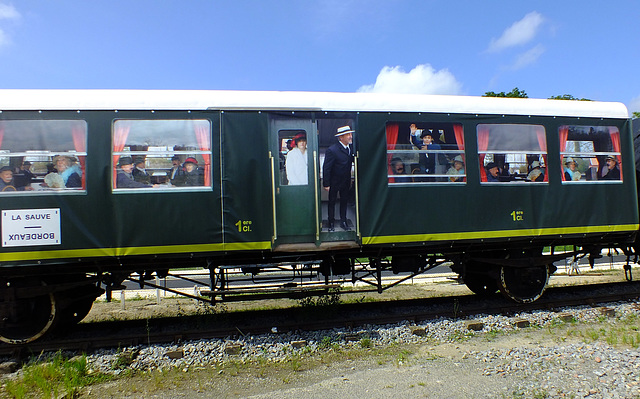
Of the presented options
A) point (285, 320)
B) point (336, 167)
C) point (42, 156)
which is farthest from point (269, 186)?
point (42, 156)

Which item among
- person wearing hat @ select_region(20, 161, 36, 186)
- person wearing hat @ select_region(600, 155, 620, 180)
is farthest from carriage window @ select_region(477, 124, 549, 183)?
person wearing hat @ select_region(20, 161, 36, 186)

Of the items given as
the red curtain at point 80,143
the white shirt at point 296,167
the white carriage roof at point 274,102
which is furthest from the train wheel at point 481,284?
the red curtain at point 80,143

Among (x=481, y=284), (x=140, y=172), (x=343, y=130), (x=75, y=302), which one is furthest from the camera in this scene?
(x=481, y=284)

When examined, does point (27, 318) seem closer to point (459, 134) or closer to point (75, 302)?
point (75, 302)

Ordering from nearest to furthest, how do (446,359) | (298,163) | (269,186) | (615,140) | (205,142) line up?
1. (446,359)
2. (205,142)
3. (269,186)
4. (298,163)
5. (615,140)

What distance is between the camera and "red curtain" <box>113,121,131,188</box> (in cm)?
586

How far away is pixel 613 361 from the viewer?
15.6 ft

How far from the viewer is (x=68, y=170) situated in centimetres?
580

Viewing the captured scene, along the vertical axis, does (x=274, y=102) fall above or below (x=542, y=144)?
above

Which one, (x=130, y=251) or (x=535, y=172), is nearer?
(x=130, y=251)

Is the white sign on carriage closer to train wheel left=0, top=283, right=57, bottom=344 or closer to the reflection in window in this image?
train wheel left=0, top=283, right=57, bottom=344

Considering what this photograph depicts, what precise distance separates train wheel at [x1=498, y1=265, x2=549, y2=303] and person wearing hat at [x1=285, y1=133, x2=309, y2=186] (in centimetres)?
431

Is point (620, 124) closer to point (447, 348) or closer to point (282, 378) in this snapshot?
point (447, 348)

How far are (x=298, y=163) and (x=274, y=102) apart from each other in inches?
42.2
